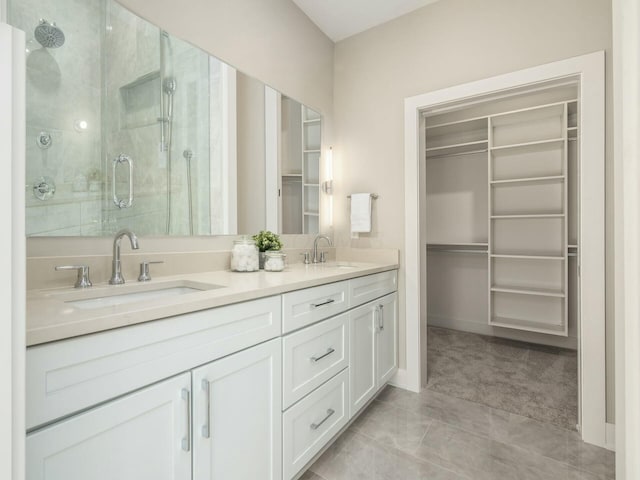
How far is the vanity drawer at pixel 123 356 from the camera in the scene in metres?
0.65

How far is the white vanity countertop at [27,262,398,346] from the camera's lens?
681 mm

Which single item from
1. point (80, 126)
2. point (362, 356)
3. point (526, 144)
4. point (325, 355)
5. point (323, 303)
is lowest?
point (362, 356)

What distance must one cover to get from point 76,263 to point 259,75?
56.4 inches

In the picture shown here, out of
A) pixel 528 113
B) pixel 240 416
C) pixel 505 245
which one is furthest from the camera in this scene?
pixel 505 245

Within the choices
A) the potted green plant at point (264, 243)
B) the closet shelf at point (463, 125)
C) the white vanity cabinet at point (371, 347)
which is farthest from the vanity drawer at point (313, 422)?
the closet shelf at point (463, 125)

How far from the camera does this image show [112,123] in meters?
1.27

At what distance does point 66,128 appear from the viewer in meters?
1.15

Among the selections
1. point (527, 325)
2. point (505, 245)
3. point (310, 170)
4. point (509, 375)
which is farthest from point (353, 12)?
point (527, 325)

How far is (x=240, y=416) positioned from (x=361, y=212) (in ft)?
5.39

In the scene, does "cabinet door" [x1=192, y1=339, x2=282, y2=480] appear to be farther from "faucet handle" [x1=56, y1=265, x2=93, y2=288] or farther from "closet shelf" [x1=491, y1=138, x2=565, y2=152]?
"closet shelf" [x1=491, y1=138, x2=565, y2=152]

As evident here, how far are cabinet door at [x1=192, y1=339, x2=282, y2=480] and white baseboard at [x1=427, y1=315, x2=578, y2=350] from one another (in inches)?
115

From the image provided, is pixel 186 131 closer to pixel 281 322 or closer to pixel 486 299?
pixel 281 322

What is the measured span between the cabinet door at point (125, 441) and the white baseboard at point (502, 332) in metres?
3.29

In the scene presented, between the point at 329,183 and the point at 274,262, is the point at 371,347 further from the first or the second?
the point at 329,183
